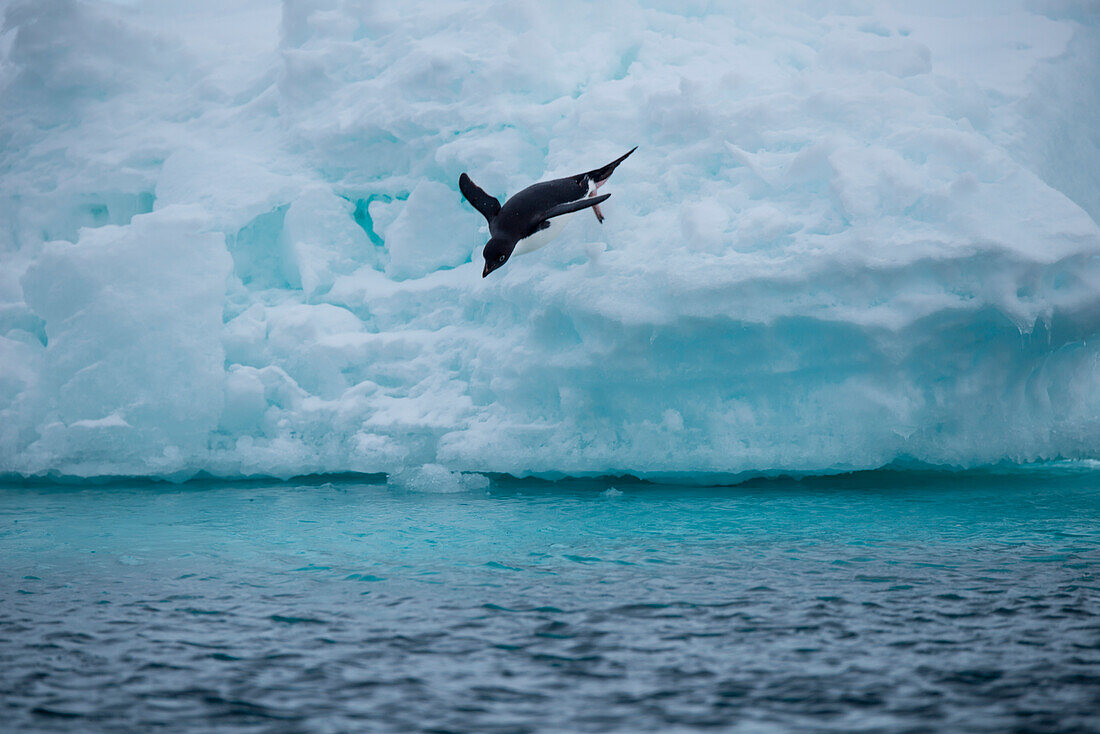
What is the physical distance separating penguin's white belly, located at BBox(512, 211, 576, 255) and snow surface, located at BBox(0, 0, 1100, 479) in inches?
9.5

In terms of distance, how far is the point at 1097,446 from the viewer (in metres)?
5.76

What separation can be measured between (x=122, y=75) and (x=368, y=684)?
750 centimetres

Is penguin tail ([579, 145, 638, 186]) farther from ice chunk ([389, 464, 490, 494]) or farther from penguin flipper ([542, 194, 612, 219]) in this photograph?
ice chunk ([389, 464, 490, 494])

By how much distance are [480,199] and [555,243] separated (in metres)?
0.58

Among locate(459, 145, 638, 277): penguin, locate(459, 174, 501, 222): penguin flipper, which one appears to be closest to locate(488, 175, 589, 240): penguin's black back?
locate(459, 145, 638, 277): penguin

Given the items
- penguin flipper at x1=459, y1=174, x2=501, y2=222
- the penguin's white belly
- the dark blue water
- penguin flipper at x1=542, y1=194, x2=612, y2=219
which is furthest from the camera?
penguin flipper at x1=459, y1=174, x2=501, y2=222

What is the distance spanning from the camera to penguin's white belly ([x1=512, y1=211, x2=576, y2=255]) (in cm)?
543

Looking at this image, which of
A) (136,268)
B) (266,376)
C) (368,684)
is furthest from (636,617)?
(136,268)

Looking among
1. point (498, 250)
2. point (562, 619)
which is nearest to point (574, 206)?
point (498, 250)

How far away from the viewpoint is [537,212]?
17.3ft

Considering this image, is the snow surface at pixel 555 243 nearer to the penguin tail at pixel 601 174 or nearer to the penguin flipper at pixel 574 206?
the penguin tail at pixel 601 174

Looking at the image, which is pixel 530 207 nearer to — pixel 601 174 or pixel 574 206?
pixel 574 206

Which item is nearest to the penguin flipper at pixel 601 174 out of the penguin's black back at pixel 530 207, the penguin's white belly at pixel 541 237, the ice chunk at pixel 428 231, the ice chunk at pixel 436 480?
the penguin's black back at pixel 530 207

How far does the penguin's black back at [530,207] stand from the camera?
207 inches
